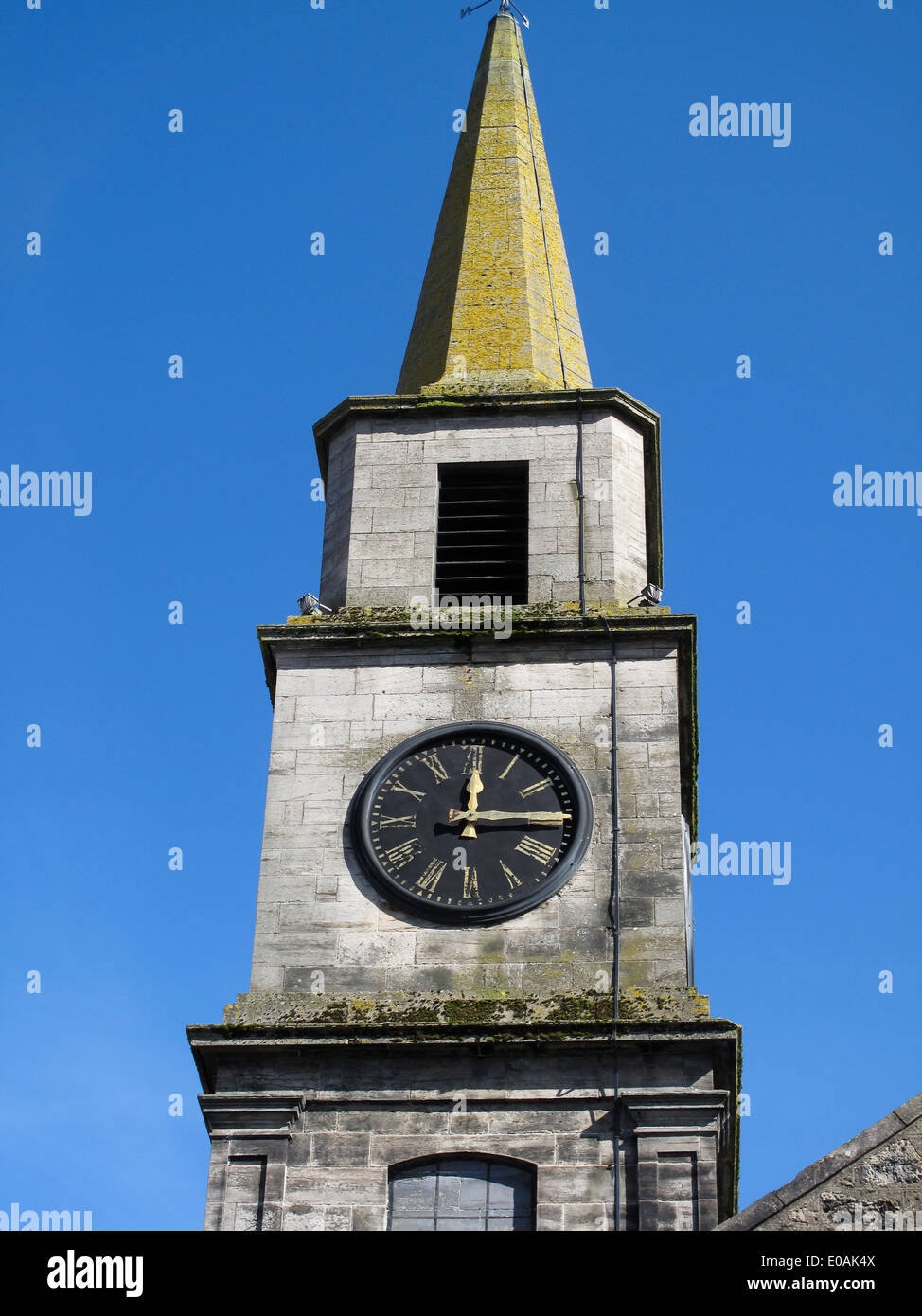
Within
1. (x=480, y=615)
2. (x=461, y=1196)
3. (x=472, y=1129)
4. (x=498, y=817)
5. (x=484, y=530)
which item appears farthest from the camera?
(x=484, y=530)

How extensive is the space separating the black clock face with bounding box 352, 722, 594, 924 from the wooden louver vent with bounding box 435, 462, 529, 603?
2753mm

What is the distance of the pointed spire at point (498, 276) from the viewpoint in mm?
32562

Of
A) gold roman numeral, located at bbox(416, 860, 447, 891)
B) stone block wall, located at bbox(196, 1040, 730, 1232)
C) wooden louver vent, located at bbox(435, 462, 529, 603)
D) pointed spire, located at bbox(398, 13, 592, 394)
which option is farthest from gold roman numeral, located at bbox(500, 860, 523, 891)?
pointed spire, located at bbox(398, 13, 592, 394)

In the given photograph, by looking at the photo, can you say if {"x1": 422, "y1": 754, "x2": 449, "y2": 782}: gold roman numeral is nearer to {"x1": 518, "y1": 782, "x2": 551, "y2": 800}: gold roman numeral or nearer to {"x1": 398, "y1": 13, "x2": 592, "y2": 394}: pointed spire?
{"x1": 518, "y1": 782, "x2": 551, "y2": 800}: gold roman numeral

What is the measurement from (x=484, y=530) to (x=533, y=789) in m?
4.49

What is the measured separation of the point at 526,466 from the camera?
3119cm

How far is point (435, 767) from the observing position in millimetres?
27828

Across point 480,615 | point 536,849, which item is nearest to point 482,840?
point 536,849

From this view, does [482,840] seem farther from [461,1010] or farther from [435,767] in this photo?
[461,1010]

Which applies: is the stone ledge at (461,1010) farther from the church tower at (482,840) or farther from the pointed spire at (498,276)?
the pointed spire at (498,276)

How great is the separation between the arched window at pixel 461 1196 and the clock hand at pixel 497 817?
403 cm
